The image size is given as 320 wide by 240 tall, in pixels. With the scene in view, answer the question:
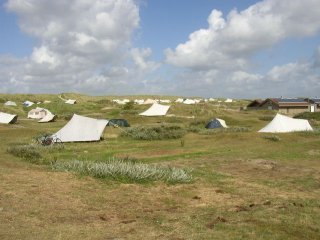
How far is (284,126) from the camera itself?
4106 centimetres

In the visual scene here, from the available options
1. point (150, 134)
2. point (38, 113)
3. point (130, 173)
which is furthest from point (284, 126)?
point (38, 113)

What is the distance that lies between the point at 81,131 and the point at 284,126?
18.1m

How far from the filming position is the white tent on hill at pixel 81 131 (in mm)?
34719

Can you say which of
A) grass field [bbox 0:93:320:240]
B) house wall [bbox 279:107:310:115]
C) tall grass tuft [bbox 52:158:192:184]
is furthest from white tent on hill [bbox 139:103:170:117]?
tall grass tuft [bbox 52:158:192:184]

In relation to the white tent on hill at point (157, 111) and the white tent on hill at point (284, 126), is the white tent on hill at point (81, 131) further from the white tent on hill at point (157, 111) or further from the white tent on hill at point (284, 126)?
the white tent on hill at point (157, 111)

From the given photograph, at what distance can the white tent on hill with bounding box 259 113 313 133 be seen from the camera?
40719 millimetres

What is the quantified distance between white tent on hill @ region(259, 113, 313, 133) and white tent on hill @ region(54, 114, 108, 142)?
15062 mm

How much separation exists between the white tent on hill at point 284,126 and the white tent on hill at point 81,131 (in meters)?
15.1

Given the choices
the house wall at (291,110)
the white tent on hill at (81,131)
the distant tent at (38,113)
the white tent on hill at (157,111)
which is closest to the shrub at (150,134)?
the white tent on hill at (81,131)

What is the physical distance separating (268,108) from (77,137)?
5770 centimetres

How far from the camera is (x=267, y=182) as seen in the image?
1750cm

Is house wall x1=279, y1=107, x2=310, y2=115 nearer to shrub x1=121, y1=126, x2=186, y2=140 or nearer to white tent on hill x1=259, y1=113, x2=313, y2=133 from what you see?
white tent on hill x1=259, y1=113, x2=313, y2=133

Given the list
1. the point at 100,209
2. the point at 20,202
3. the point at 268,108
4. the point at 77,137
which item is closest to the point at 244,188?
the point at 100,209

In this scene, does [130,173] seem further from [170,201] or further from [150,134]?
[150,134]
